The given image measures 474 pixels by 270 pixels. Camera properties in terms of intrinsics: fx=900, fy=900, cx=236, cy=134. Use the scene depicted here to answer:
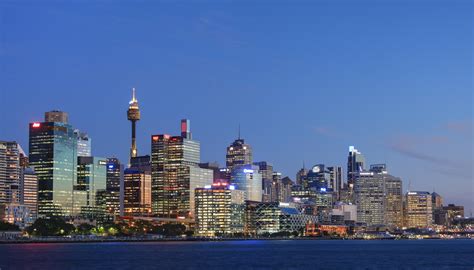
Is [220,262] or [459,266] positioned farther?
[220,262]

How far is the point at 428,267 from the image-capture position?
407 feet

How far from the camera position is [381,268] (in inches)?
4754

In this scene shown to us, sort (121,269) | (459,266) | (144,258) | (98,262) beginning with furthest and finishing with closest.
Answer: (144,258) < (98,262) < (459,266) < (121,269)

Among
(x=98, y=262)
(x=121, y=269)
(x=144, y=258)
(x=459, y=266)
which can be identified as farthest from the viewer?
(x=144, y=258)

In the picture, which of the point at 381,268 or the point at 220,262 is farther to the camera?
the point at 220,262

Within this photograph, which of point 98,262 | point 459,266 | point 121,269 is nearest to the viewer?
point 121,269

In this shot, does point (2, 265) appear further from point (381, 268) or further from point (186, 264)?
point (381, 268)

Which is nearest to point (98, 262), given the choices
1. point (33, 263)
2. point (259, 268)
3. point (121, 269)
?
point (33, 263)

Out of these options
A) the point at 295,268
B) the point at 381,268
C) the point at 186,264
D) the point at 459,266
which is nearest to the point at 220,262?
the point at 186,264

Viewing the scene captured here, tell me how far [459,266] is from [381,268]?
1305 cm

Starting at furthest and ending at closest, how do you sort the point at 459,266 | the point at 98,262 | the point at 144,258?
the point at 144,258
the point at 98,262
the point at 459,266

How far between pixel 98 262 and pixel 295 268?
3170cm

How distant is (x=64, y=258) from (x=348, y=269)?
49.7m

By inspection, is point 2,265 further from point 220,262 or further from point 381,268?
point 381,268
